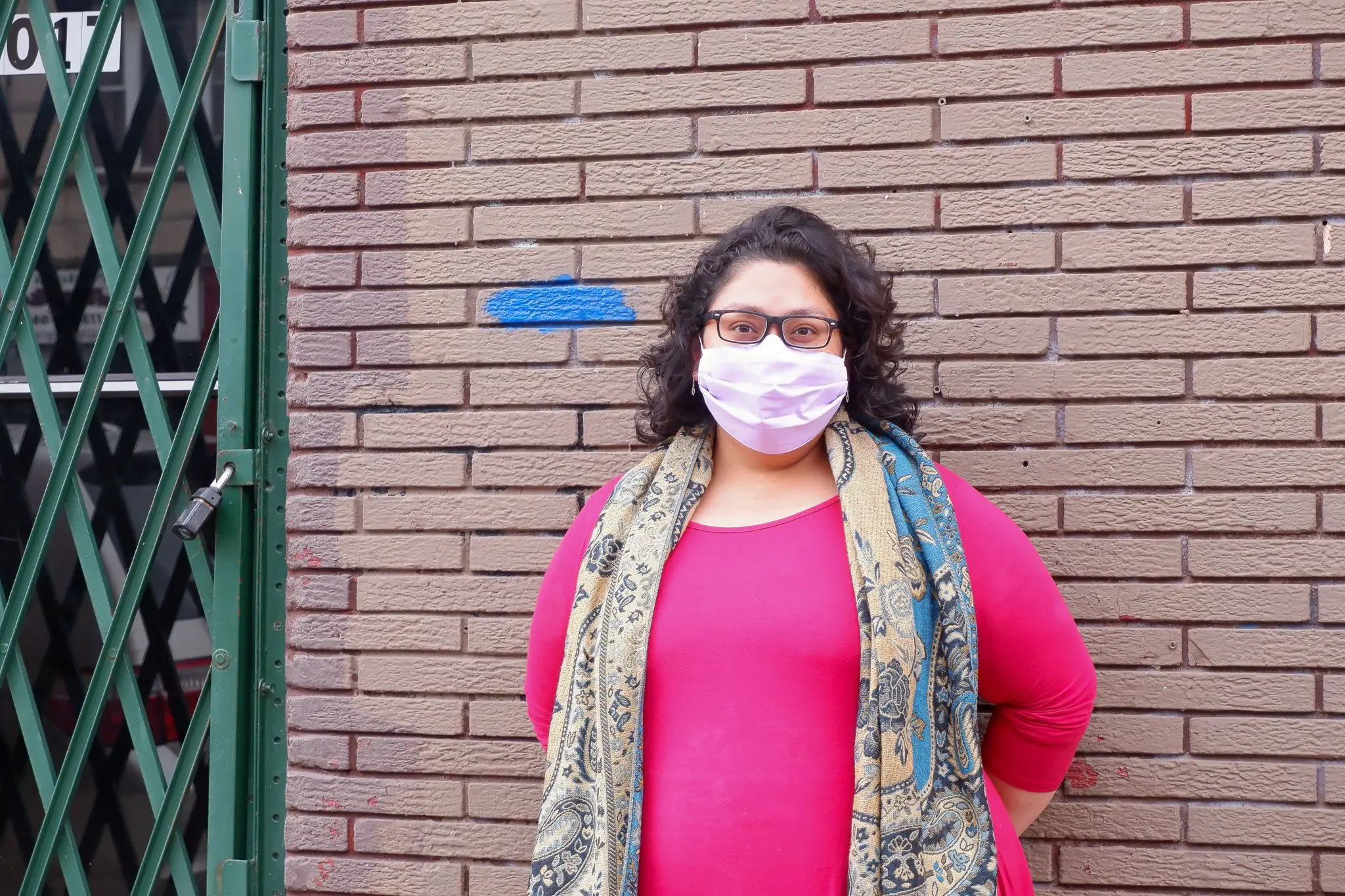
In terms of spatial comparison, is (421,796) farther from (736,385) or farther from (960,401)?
(960,401)

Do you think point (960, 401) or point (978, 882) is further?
point (960, 401)

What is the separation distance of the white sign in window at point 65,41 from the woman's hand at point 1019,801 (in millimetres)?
2966

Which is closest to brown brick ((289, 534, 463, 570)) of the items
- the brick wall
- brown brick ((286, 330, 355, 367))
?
the brick wall

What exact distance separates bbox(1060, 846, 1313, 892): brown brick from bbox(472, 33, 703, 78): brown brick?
2.05 m

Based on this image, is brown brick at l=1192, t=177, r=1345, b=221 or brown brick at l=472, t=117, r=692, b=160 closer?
brown brick at l=1192, t=177, r=1345, b=221

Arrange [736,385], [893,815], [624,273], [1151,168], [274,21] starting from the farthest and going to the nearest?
[274,21], [624,273], [1151,168], [736,385], [893,815]

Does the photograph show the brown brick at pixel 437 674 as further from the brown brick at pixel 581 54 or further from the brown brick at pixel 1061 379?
the brown brick at pixel 581 54

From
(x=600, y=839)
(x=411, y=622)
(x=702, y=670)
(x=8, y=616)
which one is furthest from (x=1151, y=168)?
(x=8, y=616)

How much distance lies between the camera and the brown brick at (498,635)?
243cm

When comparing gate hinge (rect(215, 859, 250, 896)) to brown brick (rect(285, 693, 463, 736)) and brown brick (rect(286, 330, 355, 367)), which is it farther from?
brown brick (rect(286, 330, 355, 367))

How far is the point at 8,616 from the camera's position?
271 centimetres

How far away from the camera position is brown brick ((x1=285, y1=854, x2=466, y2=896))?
244cm

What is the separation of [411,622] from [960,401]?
55.6 inches

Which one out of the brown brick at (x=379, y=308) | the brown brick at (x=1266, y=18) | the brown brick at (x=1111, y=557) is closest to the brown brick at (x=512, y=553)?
the brown brick at (x=379, y=308)
